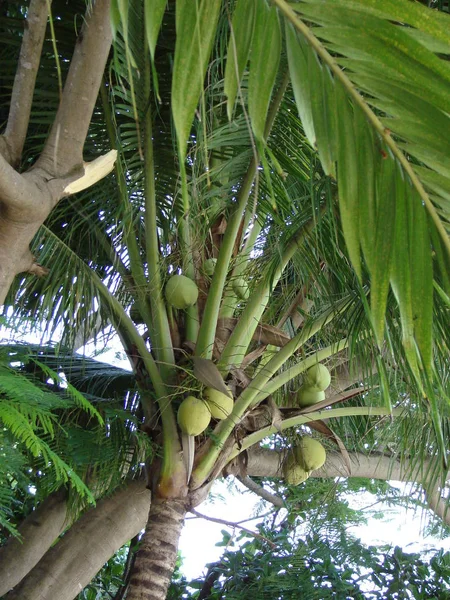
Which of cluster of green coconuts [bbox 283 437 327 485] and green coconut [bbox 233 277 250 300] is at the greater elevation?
green coconut [bbox 233 277 250 300]

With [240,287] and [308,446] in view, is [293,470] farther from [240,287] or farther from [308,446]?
[240,287]

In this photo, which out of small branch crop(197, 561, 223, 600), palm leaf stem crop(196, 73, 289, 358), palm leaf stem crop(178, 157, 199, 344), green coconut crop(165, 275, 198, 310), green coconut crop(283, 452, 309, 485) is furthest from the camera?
small branch crop(197, 561, 223, 600)

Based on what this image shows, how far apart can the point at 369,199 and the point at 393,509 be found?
16.4ft

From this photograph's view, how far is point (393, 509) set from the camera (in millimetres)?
5754

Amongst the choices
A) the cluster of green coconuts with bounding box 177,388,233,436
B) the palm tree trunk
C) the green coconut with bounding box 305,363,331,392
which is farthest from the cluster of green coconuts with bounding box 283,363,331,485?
the palm tree trunk

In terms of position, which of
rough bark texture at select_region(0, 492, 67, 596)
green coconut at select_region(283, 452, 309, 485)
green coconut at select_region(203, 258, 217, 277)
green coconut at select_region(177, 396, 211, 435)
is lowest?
rough bark texture at select_region(0, 492, 67, 596)

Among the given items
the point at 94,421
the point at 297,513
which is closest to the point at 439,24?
the point at 94,421

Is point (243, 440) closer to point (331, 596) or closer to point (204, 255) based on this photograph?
point (204, 255)

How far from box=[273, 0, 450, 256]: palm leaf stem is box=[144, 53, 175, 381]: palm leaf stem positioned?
198 cm

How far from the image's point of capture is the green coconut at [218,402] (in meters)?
3.02

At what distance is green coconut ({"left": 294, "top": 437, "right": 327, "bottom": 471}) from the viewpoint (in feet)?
11.6

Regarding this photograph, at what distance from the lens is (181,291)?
10.3 ft

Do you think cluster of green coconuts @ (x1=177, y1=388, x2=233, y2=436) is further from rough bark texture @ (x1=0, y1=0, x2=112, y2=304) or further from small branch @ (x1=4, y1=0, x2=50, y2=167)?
small branch @ (x1=4, y1=0, x2=50, y2=167)

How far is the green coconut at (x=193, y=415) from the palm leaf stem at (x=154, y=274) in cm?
27
